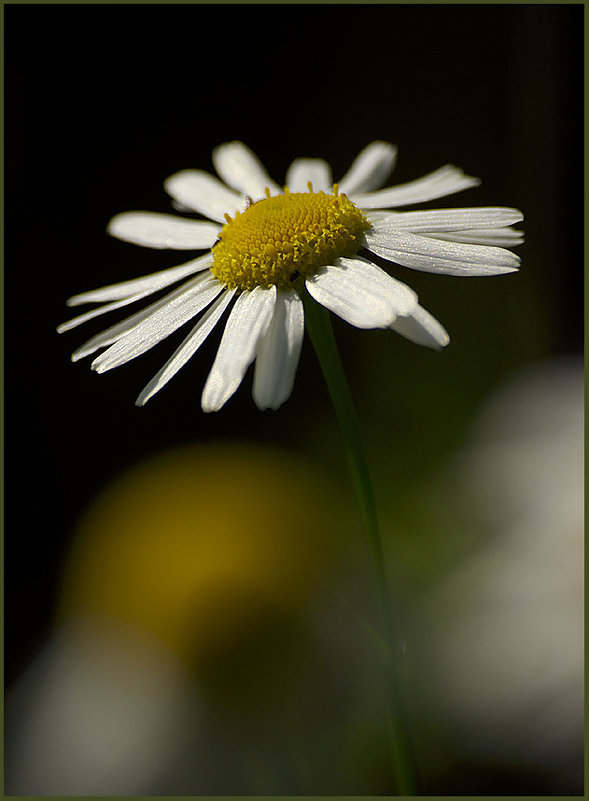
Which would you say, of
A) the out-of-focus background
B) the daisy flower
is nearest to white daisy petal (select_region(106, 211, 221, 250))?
the daisy flower

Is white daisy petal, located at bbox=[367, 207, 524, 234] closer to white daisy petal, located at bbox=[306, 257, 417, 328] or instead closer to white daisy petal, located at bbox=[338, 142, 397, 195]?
white daisy petal, located at bbox=[306, 257, 417, 328]

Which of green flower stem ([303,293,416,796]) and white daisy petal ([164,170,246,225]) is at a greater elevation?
white daisy petal ([164,170,246,225])

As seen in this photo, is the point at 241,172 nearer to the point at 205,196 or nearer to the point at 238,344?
the point at 205,196

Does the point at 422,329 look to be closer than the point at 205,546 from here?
Yes

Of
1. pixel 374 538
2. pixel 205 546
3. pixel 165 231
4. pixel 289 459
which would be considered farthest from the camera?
pixel 289 459

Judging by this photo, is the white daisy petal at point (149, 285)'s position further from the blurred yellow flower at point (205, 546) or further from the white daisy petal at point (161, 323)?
the blurred yellow flower at point (205, 546)

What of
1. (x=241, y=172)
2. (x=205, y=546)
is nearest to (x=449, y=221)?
(x=241, y=172)

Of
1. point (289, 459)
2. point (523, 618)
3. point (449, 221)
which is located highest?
point (449, 221)
